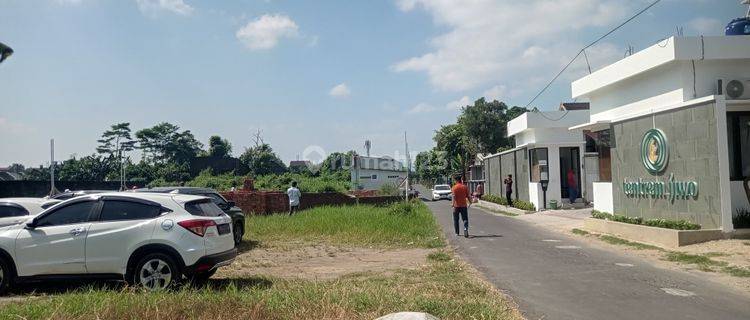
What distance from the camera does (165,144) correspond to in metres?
76.4

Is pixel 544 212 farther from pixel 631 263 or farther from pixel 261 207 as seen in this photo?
pixel 631 263

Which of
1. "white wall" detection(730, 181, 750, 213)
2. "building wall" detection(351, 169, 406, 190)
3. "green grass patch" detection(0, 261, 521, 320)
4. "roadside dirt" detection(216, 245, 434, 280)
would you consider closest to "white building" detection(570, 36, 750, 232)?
"white wall" detection(730, 181, 750, 213)

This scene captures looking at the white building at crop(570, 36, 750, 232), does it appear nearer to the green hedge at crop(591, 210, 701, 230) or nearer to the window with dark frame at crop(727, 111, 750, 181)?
the window with dark frame at crop(727, 111, 750, 181)

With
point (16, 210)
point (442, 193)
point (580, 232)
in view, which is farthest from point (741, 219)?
point (442, 193)

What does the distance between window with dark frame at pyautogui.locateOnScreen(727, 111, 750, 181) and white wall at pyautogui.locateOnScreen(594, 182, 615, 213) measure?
4.29m

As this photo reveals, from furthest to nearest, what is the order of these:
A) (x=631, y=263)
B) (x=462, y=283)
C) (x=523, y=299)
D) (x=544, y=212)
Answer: (x=544, y=212), (x=631, y=263), (x=462, y=283), (x=523, y=299)

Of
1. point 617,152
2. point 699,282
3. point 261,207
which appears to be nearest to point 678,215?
point 617,152

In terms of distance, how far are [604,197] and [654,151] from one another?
391 cm

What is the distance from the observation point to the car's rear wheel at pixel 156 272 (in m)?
8.59

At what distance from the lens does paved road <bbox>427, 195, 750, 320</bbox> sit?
23.4 ft

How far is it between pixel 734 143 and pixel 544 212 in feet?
39.1

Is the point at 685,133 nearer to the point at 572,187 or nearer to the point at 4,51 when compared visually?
the point at 572,187

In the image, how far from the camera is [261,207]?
25406 mm

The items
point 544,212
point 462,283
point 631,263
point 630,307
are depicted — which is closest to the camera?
point 630,307
